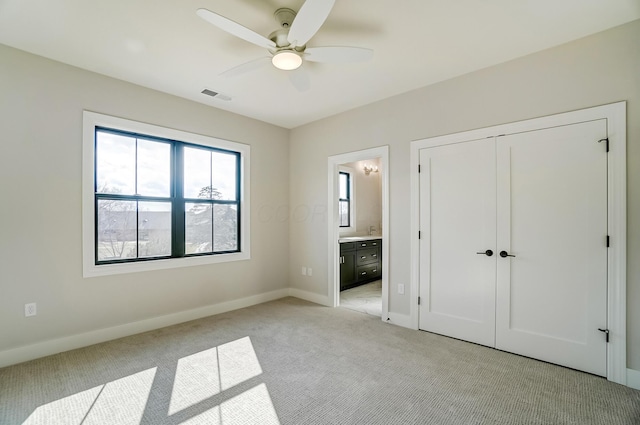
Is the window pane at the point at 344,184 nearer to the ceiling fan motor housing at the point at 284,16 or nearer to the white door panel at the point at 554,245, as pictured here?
the white door panel at the point at 554,245

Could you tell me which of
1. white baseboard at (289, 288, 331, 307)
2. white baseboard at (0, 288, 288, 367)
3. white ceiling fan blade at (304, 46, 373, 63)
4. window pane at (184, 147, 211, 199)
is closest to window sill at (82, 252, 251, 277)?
white baseboard at (0, 288, 288, 367)

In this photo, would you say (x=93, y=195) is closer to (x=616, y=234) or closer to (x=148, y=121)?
(x=148, y=121)

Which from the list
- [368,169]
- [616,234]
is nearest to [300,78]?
[616,234]

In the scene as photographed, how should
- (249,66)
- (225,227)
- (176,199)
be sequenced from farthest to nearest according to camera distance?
(225,227), (176,199), (249,66)

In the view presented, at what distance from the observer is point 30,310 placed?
274 cm

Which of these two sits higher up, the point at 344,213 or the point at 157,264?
the point at 344,213

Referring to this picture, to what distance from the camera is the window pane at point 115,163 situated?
10.6ft

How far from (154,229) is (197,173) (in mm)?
922

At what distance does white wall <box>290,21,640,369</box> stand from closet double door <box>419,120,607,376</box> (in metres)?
0.19

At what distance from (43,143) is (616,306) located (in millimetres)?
5262

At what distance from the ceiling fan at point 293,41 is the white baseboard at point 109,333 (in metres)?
2.91

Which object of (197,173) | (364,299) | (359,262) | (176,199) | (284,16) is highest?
(284,16)

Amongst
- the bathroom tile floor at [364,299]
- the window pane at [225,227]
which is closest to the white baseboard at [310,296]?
the bathroom tile floor at [364,299]

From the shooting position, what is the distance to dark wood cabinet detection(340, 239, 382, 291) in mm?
5375
